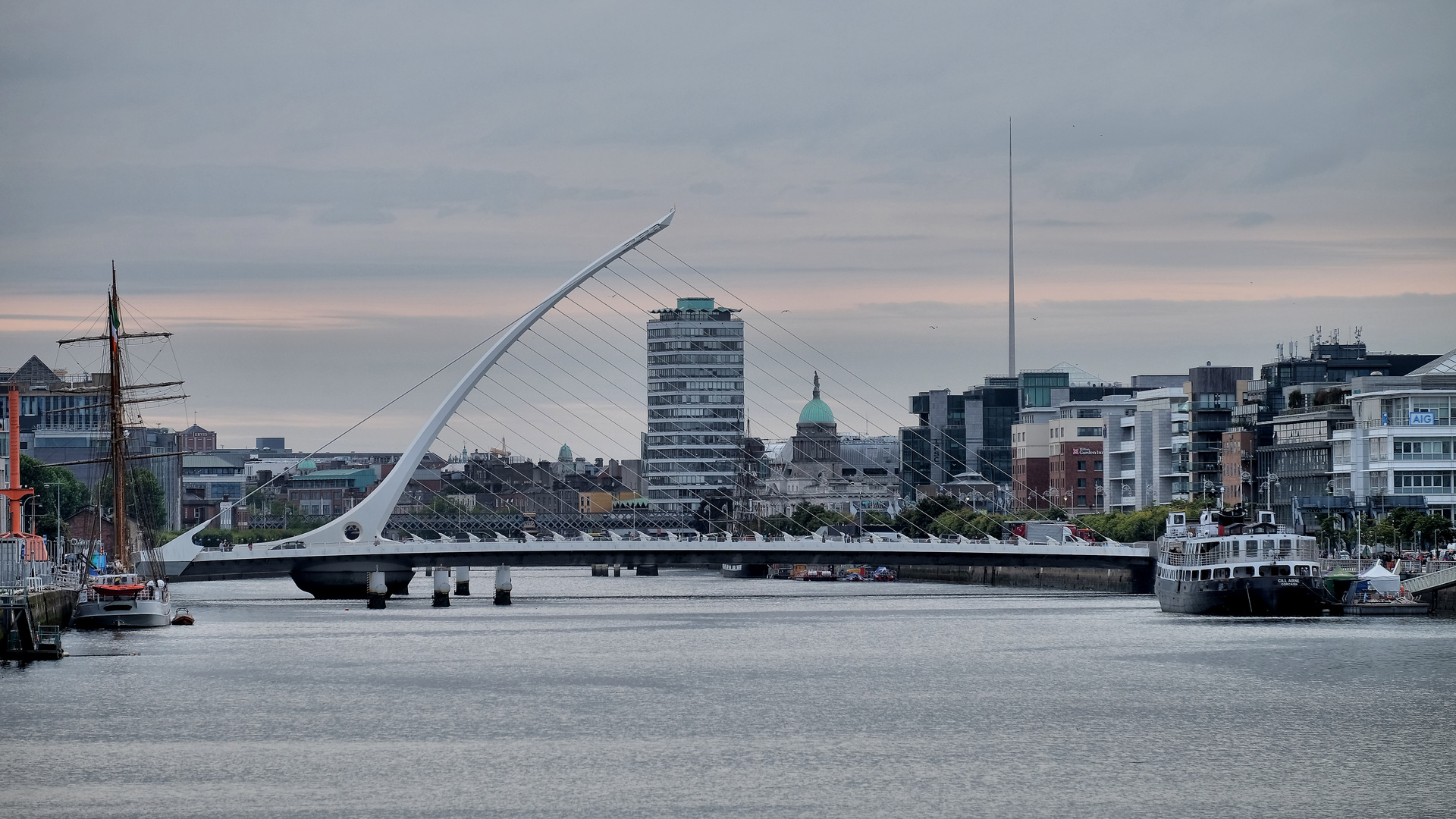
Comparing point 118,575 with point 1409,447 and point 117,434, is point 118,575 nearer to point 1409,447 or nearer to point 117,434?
point 117,434

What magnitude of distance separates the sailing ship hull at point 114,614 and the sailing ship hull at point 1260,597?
41.2 meters

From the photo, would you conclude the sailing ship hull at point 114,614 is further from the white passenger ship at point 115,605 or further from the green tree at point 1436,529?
the green tree at point 1436,529

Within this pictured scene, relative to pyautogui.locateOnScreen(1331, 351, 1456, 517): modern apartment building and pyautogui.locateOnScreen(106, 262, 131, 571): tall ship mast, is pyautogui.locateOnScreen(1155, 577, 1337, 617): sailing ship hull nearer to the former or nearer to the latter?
pyautogui.locateOnScreen(1331, 351, 1456, 517): modern apartment building

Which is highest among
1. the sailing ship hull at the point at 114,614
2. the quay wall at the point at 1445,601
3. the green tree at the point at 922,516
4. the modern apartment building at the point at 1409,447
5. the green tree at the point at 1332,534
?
the modern apartment building at the point at 1409,447

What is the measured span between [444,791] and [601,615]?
62988 mm

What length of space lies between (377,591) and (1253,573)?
4327 cm

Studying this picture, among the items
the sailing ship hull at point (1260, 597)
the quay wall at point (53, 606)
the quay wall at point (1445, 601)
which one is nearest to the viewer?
the quay wall at point (53, 606)

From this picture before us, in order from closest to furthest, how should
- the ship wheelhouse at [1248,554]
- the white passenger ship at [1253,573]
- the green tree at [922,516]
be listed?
the white passenger ship at [1253,573] → the ship wheelhouse at [1248,554] → the green tree at [922,516]

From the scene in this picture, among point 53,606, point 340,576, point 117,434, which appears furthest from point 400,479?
point 53,606

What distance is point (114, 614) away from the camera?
285 ft

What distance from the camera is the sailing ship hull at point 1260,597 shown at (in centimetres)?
8988

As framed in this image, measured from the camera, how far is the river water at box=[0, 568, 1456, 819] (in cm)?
4069

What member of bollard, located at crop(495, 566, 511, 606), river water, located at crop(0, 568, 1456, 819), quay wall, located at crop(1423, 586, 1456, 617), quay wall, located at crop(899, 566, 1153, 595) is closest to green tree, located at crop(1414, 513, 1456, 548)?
quay wall, located at crop(899, 566, 1153, 595)

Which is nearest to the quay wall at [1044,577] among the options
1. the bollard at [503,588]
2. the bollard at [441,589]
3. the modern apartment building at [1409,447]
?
the modern apartment building at [1409,447]
